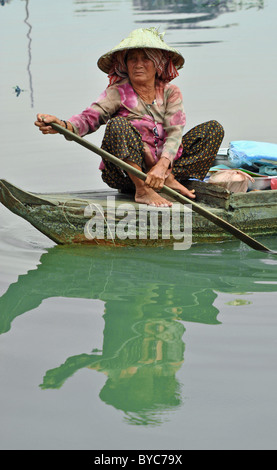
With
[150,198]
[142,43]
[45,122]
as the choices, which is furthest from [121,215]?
[142,43]

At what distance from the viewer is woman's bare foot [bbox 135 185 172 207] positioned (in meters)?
4.37

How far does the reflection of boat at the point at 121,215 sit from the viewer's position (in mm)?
4238

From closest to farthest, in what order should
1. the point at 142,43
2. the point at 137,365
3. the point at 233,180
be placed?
the point at 137,365 → the point at 142,43 → the point at 233,180

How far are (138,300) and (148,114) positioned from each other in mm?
1194

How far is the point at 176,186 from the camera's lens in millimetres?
4512

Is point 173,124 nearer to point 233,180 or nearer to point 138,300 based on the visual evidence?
point 233,180

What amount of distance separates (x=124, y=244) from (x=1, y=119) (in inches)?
170

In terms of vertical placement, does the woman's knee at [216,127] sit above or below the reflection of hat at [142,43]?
below

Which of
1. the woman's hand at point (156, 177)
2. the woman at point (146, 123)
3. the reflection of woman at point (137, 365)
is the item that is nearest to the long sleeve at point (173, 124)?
the woman at point (146, 123)

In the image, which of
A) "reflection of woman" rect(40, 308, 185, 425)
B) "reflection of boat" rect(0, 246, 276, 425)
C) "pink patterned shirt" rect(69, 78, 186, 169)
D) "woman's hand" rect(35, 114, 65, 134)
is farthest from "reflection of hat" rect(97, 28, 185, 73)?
"reflection of woman" rect(40, 308, 185, 425)

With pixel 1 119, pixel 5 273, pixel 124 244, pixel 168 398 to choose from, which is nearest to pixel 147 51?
pixel 124 244

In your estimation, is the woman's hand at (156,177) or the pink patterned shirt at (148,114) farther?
the pink patterned shirt at (148,114)

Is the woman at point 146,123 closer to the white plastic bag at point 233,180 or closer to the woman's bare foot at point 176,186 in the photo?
the woman's bare foot at point 176,186

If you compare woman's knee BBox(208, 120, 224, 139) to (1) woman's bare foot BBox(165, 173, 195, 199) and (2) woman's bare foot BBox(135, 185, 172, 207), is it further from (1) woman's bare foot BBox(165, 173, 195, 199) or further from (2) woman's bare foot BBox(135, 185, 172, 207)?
(2) woman's bare foot BBox(135, 185, 172, 207)
